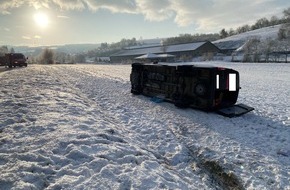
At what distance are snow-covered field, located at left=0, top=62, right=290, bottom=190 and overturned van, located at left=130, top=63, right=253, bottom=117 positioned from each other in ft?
1.45

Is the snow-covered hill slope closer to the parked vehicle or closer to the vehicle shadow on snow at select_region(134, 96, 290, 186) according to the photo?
the parked vehicle

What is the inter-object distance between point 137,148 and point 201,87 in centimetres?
461

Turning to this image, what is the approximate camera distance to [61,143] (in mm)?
5957

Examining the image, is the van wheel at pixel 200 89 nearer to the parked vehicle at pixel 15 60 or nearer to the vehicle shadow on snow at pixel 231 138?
the vehicle shadow on snow at pixel 231 138

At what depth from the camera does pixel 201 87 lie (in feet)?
32.8

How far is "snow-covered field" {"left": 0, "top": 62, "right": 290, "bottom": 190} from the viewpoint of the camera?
4.81m

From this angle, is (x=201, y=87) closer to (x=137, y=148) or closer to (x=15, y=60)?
(x=137, y=148)

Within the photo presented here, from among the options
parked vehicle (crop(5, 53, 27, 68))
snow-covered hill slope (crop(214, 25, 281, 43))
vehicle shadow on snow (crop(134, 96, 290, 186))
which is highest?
snow-covered hill slope (crop(214, 25, 281, 43))

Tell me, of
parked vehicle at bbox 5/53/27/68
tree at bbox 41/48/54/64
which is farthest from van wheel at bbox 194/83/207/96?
tree at bbox 41/48/54/64

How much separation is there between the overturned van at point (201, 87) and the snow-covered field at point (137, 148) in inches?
17.4

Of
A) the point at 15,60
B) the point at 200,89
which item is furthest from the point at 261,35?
the point at 200,89

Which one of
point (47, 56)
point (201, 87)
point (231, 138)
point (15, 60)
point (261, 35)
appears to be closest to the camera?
point (231, 138)

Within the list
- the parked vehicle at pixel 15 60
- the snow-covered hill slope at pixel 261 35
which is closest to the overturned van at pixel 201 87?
the parked vehicle at pixel 15 60

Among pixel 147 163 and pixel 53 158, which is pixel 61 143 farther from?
pixel 147 163
